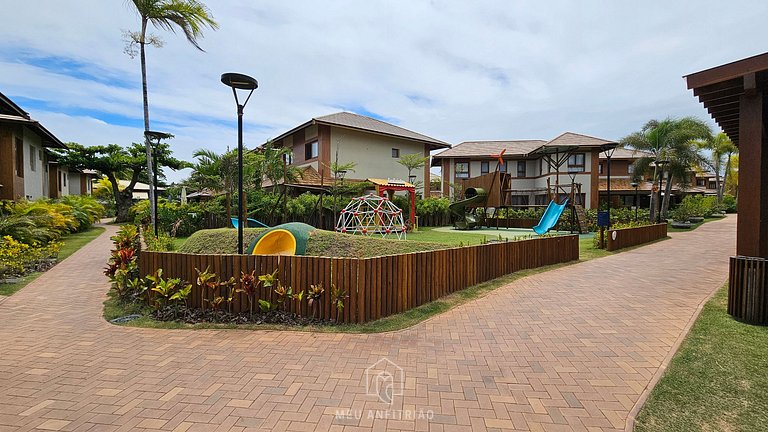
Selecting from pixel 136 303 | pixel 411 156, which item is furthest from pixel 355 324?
pixel 411 156

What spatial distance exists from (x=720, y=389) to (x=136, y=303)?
7.79 metres

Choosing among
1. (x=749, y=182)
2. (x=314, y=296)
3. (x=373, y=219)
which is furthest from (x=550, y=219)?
(x=314, y=296)

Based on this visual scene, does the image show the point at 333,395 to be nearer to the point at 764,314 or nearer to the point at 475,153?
the point at 764,314

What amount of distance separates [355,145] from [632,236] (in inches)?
672

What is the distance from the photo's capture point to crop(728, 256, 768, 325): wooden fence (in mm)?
5109

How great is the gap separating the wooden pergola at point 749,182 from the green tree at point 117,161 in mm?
27050

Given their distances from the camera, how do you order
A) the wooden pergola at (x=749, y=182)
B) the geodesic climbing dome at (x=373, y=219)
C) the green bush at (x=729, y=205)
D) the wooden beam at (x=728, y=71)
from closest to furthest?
1. the wooden beam at (x=728, y=71)
2. the wooden pergola at (x=749, y=182)
3. the geodesic climbing dome at (x=373, y=219)
4. the green bush at (x=729, y=205)

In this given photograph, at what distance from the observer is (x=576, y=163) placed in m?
31.9

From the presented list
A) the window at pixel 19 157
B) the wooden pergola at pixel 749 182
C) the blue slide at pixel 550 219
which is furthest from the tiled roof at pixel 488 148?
the wooden pergola at pixel 749 182

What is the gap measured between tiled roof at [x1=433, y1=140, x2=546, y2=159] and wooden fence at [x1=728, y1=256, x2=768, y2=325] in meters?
28.4

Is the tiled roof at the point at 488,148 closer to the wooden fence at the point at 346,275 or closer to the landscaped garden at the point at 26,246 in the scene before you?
the landscaped garden at the point at 26,246

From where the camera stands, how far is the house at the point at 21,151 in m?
16.6

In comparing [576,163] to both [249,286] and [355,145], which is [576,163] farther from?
[249,286]

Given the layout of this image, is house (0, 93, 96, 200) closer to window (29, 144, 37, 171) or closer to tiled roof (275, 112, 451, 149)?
window (29, 144, 37, 171)
